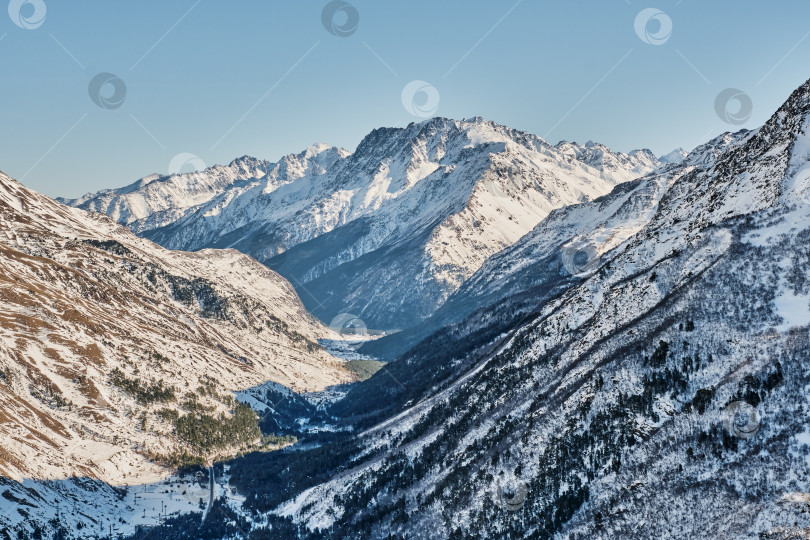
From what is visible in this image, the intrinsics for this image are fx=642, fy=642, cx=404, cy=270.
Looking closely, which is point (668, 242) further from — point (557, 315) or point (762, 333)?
point (762, 333)

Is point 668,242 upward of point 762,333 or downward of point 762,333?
upward

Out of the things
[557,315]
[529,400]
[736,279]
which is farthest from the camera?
[557,315]

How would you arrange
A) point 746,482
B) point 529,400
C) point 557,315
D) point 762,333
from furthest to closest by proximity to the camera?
1. point 557,315
2. point 529,400
3. point 762,333
4. point 746,482

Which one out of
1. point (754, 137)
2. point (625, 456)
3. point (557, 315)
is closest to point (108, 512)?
point (557, 315)

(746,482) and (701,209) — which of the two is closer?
(746,482)

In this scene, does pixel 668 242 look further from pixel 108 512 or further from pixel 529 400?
pixel 108 512

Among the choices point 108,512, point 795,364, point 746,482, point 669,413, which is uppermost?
point 795,364

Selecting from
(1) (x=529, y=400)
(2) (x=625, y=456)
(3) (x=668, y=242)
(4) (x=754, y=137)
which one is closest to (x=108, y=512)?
(1) (x=529, y=400)
